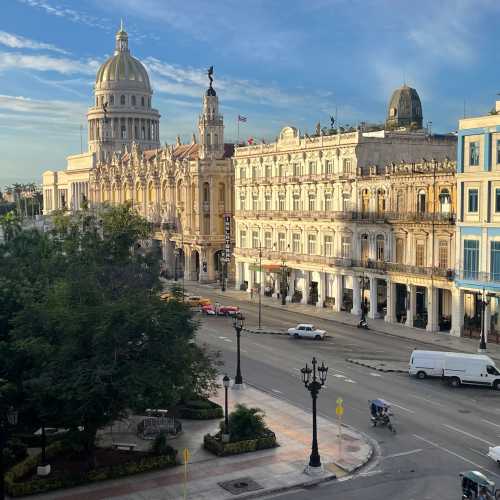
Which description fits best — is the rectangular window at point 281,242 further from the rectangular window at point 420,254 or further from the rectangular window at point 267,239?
the rectangular window at point 420,254

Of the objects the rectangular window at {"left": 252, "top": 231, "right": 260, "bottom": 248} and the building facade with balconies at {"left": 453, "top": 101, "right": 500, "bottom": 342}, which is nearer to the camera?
the building facade with balconies at {"left": 453, "top": 101, "right": 500, "bottom": 342}

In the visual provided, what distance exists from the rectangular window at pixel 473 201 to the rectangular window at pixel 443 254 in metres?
4.24

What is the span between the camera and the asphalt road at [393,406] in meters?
29.2

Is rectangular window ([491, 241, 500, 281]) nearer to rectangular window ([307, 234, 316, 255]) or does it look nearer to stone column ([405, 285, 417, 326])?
stone column ([405, 285, 417, 326])

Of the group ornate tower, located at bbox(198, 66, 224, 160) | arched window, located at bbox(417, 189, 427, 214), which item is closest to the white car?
arched window, located at bbox(417, 189, 427, 214)

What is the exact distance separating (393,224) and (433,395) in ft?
86.2

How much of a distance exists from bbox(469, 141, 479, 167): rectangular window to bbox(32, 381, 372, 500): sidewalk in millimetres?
28379

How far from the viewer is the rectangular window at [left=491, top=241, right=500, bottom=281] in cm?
5538

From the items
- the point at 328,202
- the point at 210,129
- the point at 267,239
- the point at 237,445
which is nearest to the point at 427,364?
the point at 237,445

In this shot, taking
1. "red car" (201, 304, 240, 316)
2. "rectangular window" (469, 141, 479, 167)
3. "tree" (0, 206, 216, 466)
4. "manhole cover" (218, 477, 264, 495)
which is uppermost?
"rectangular window" (469, 141, 479, 167)

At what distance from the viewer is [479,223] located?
186 feet

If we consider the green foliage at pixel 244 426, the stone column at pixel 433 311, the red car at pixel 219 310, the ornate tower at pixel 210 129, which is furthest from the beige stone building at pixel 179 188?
the green foliage at pixel 244 426

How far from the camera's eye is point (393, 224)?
216ft

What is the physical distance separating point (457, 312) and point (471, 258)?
4649 mm
